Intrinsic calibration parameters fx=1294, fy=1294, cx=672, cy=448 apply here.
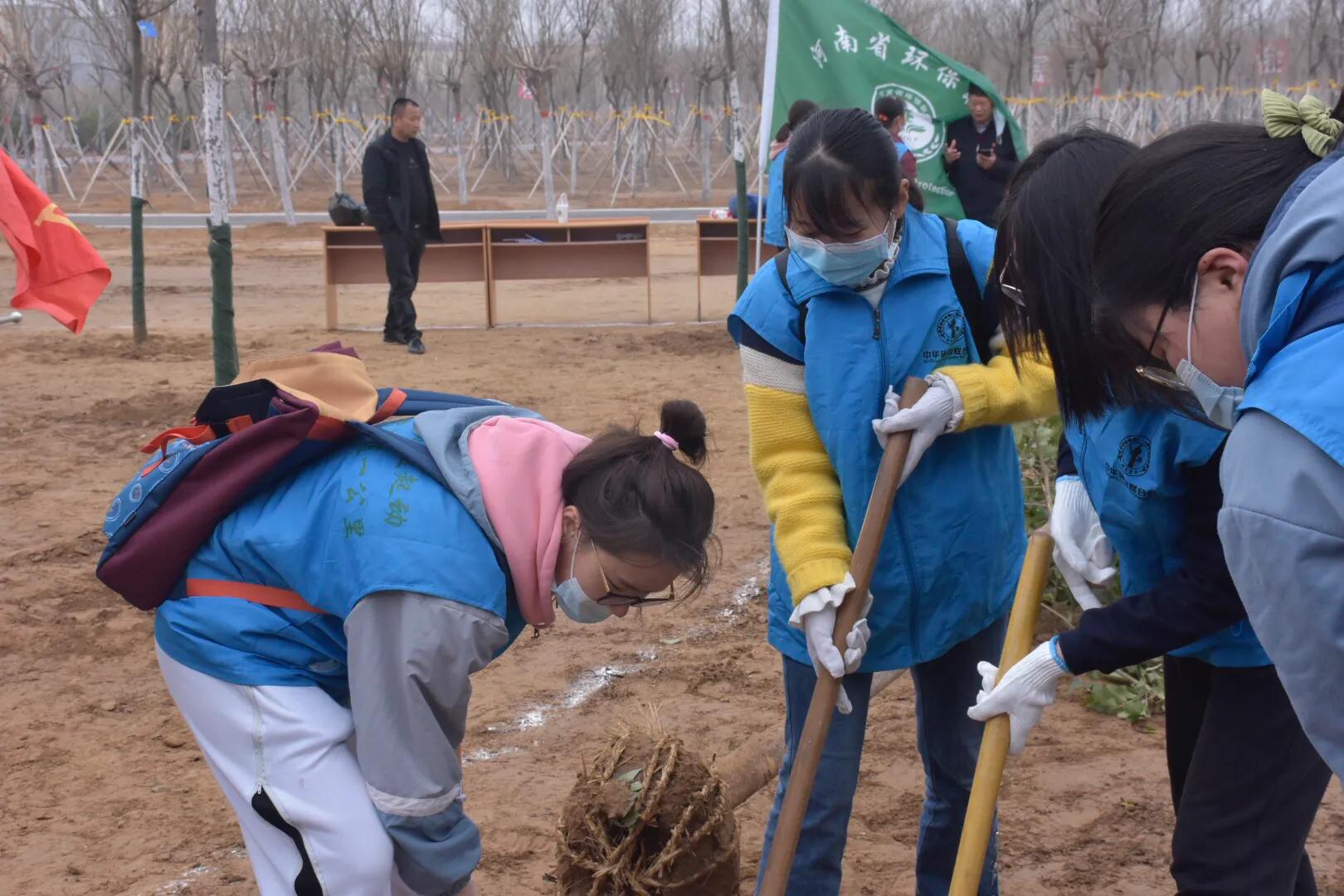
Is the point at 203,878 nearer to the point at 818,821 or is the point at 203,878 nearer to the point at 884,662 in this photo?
the point at 818,821

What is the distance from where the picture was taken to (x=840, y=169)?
2207mm

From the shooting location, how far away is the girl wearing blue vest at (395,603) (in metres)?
1.83

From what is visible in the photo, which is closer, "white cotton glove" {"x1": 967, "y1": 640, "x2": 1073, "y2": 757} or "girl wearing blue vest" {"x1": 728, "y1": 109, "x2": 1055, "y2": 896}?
"white cotton glove" {"x1": 967, "y1": 640, "x2": 1073, "y2": 757}

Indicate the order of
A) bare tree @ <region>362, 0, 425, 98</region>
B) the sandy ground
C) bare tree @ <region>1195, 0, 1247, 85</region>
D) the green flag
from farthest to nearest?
bare tree @ <region>1195, 0, 1247, 85</region>, bare tree @ <region>362, 0, 425, 98</region>, the green flag, the sandy ground

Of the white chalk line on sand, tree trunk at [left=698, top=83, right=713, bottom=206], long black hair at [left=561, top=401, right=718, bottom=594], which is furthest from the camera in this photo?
tree trunk at [left=698, top=83, right=713, bottom=206]

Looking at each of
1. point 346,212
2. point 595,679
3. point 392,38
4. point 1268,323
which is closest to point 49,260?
point 595,679

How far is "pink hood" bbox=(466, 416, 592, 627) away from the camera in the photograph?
1.93 metres

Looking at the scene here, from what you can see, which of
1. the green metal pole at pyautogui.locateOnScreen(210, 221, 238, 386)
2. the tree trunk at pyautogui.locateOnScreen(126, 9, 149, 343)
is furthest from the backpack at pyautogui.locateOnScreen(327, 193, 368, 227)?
the green metal pole at pyautogui.locateOnScreen(210, 221, 238, 386)

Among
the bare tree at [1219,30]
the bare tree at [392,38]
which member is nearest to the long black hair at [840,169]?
the bare tree at [392,38]

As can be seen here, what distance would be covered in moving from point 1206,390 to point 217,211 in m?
7.09

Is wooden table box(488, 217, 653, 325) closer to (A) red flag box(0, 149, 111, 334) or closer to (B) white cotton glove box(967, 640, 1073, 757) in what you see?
(A) red flag box(0, 149, 111, 334)

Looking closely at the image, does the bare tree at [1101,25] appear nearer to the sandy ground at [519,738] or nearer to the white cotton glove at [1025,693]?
the sandy ground at [519,738]

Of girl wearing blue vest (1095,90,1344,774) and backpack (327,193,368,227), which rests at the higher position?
backpack (327,193,368,227)

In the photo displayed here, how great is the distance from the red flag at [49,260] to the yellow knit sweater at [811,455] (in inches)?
147
